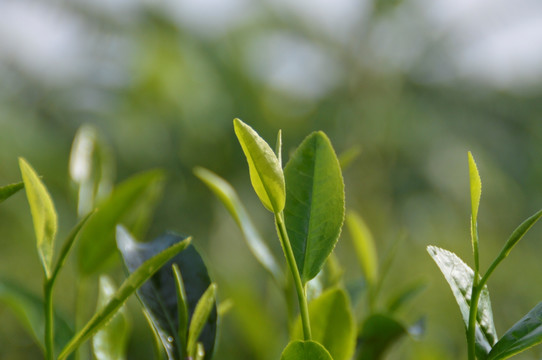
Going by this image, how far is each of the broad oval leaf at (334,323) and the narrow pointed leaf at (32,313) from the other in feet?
0.27

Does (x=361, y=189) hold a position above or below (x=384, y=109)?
below

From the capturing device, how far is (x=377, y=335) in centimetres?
19

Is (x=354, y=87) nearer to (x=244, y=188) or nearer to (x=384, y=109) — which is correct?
(x=384, y=109)

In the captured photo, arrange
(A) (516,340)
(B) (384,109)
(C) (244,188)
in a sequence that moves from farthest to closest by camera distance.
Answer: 1. (B) (384,109)
2. (C) (244,188)
3. (A) (516,340)

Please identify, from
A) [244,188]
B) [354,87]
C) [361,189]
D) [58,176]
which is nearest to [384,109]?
[354,87]

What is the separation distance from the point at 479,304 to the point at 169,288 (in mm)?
88

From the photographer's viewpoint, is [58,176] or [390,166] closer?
[58,176]

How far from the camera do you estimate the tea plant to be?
0.13m

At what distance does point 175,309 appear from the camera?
0.53 feet

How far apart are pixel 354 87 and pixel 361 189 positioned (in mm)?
861

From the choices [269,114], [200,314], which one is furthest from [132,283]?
[269,114]

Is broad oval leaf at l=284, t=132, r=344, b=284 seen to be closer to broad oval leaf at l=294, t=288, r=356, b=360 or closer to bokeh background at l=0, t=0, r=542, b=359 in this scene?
broad oval leaf at l=294, t=288, r=356, b=360

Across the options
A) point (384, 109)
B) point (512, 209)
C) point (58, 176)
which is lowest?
point (512, 209)

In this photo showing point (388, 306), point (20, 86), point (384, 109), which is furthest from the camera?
point (384, 109)
